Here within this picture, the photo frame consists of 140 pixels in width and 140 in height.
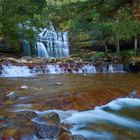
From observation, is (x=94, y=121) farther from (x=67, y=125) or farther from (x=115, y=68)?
(x=115, y=68)

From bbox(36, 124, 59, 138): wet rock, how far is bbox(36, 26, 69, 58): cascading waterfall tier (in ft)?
47.1

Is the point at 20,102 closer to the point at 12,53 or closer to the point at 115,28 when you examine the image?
the point at 115,28

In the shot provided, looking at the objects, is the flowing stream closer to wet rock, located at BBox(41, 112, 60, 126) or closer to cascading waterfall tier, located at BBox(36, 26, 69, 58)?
wet rock, located at BBox(41, 112, 60, 126)

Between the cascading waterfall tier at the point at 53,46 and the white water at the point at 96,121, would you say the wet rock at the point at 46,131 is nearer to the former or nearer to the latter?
the white water at the point at 96,121

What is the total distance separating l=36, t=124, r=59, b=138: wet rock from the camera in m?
5.37

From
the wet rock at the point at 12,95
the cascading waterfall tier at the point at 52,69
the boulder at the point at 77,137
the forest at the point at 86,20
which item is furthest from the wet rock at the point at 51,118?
the forest at the point at 86,20

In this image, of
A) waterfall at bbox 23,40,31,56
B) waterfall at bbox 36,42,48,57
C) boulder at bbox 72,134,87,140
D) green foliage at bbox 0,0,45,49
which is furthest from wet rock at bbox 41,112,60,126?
waterfall at bbox 23,40,31,56

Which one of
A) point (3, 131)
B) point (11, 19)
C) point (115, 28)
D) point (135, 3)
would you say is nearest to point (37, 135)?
point (3, 131)

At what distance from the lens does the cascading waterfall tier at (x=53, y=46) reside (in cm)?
1992

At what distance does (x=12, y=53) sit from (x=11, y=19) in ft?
10.5

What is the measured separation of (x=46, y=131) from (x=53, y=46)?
14819 mm

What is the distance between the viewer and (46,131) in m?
5.45

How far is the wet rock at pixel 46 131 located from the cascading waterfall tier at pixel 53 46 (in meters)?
14.4

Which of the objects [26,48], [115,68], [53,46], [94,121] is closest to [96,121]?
[94,121]
